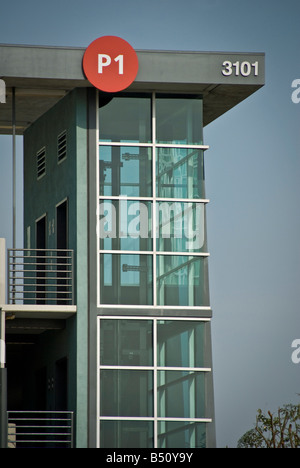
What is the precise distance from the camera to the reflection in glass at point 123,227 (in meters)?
27.0

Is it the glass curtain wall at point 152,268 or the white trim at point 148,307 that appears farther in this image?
the white trim at point 148,307

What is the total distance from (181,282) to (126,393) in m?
2.69

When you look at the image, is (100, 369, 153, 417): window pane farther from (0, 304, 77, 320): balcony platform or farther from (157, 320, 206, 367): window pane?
(0, 304, 77, 320): balcony platform

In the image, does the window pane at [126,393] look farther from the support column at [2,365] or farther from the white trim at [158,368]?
the support column at [2,365]

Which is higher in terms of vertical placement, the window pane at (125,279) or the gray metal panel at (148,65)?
the gray metal panel at (148,65)

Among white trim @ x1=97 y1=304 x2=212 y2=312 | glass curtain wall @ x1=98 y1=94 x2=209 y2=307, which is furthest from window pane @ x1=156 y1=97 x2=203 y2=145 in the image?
white trim @ x1=97 y1=304 x2=212 y2=312

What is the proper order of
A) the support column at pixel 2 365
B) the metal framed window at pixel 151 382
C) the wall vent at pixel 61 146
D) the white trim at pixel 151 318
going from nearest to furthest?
the support column at pixel 2 365, the metal framed window at pixel 151 382, the white trim at pixel 151 318, the wall vent at pixel 61 146

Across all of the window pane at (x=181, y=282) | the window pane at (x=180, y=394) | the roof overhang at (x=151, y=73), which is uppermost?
the roof overhang at (x=151, y=73)

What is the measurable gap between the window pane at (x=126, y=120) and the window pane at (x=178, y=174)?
23.1 inches

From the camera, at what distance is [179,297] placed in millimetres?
27062

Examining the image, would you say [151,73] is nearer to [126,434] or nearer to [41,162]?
[41,162]

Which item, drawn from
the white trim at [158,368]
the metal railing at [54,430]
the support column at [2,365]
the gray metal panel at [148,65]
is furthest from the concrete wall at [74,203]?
the support column at [2,365]

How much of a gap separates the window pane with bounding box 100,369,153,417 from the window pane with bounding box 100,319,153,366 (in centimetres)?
23

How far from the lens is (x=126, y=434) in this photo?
86.1 ft
